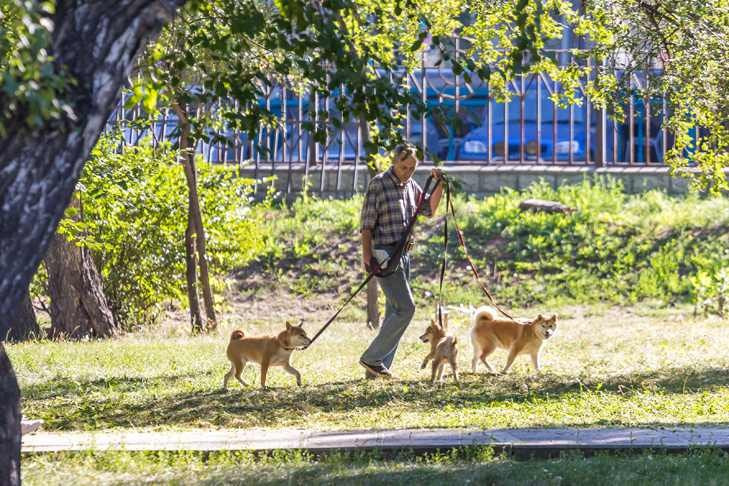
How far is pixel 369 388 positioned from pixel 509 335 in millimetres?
1848

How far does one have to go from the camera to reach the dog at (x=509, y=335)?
42.5 feet

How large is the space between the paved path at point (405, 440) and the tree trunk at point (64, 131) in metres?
3.12

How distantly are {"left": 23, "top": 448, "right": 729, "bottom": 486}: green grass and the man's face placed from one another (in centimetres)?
388

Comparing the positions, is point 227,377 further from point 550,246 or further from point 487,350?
point 550,246

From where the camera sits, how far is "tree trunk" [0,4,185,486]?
19.2 feet

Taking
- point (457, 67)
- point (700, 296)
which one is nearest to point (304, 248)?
point (700, 296)

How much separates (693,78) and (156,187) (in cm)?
860

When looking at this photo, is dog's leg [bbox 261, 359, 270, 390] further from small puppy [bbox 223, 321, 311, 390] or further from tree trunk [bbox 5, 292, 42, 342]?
tree trunk [bbox 5, 292, 42, 342]

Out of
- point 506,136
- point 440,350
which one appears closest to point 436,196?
point 440,350

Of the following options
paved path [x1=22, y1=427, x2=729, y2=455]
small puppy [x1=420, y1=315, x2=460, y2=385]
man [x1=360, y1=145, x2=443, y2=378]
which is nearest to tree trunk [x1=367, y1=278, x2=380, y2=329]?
small puppy [x1=420, y1=315, x2=460, y2=385]

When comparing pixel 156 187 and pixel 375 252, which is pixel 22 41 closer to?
pixel 375 252

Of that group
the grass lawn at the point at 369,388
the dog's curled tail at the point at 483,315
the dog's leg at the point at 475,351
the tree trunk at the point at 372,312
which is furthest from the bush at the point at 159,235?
the dog's leg at the point at 475,351

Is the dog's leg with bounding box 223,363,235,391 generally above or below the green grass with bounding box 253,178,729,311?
below

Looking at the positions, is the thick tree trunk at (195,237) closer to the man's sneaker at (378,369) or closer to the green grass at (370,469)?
the man's sneaker at (378,369)
